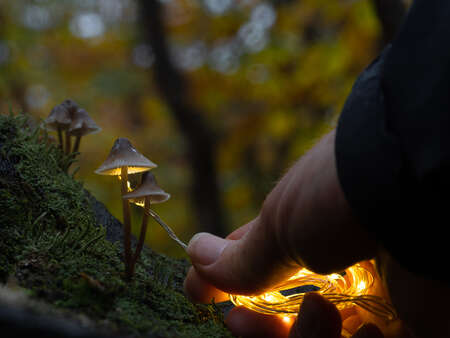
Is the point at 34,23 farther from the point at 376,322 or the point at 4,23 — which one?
the point at 376,322

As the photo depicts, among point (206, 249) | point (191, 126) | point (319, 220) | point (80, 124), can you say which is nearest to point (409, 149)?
point (319, 220)

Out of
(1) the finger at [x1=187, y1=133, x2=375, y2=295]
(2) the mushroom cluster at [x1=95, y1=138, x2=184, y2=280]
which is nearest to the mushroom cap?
(2) the mushroom cluster at [x1=95, y1=138, x2=184, y2=280]

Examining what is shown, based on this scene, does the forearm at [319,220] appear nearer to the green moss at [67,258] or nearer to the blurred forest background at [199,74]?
the green moss at [67,258]

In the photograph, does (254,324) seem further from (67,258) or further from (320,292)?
(67,258)

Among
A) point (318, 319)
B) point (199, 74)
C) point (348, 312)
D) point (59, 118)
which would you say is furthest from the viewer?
point (199, 74)

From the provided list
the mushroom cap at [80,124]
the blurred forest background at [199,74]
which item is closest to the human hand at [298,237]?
the mushroom cap at [80,124]

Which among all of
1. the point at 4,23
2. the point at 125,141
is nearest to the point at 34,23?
the point at 4,23
